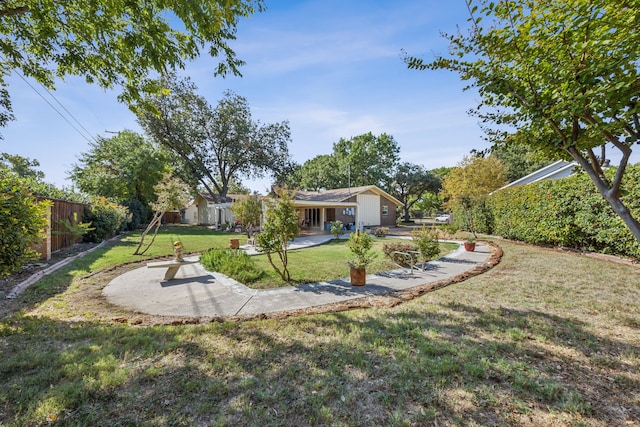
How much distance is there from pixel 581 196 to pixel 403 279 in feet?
24.7

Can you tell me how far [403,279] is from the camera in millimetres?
A: 6699

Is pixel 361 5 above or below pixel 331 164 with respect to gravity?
below

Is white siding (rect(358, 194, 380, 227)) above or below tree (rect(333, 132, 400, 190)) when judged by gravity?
below

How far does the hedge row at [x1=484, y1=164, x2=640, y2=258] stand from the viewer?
7.45m

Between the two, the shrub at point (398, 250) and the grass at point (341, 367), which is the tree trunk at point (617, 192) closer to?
the grass at point (341, 367)

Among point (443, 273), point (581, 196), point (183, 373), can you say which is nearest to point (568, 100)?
point (183, 373)

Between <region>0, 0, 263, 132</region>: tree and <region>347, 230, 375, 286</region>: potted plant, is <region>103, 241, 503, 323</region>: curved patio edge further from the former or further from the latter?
<region>0, 0, 263, 132</region>: tree

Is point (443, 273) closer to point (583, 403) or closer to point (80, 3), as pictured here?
point (583, 403)

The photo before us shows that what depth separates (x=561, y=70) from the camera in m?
2.82

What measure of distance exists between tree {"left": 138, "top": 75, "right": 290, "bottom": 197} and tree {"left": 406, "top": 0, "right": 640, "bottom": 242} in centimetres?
2592

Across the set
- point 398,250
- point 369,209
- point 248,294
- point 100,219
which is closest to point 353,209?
point 369,209

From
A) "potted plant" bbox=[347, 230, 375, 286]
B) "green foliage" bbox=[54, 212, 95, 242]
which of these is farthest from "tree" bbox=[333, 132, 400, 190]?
"potted plant" bbox=[347, 230, 375, 286]

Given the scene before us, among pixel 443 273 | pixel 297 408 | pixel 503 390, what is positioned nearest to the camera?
pixel 297 408

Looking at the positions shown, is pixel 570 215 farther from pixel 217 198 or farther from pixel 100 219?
pixel 217 198
